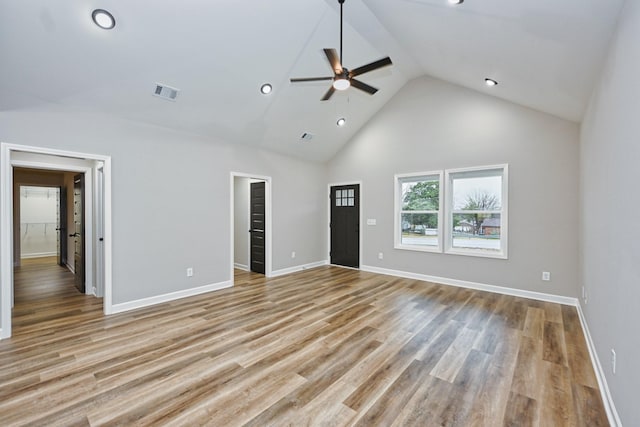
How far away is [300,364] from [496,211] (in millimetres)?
4163

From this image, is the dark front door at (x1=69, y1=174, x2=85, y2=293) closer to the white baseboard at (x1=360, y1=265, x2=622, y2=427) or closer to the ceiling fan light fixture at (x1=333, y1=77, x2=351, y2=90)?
the ceiling fan light fixture at (x1=333, y1=77, x2=351, y2=90)

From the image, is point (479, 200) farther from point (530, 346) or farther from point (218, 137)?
point (218, 137)

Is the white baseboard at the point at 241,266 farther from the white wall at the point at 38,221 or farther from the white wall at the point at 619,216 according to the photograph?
the white wall at the point at 38,221

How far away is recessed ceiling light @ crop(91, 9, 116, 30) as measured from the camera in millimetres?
2568

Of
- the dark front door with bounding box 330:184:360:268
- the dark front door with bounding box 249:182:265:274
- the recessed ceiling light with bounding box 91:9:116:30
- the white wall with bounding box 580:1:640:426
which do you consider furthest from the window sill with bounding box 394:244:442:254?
the recessed ceiling light with bounding box 91:9:116:30

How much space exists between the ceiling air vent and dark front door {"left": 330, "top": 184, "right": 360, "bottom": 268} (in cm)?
416

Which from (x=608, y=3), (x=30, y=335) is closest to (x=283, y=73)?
(x=608, y=3)

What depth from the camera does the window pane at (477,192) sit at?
4.80 m

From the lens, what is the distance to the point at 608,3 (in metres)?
1.80

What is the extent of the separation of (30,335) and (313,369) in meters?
3.22

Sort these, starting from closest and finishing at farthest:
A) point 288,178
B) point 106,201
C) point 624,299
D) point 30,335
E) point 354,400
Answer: point 624,299 < point 354,400 < point 30,335 < point 106,201 < point 288,178

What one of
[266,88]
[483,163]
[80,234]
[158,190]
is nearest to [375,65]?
[266,88]

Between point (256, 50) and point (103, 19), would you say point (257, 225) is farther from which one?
point (103, 19)

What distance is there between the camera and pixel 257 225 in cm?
620
